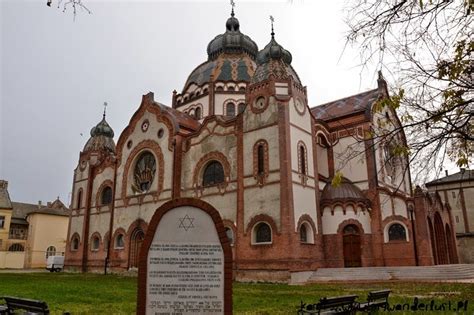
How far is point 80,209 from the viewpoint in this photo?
1399 inches

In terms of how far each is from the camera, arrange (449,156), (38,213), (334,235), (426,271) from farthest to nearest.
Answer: (38,213) → (334,235) → (426,271) → (449,156)

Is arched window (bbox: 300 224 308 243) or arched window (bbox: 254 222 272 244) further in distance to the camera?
arched window (bbox: 300 224 308 243)

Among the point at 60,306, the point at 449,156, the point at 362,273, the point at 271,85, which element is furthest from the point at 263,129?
the point at 449,156

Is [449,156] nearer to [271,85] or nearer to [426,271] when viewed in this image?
[426,271]

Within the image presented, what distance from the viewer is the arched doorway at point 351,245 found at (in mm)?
22812

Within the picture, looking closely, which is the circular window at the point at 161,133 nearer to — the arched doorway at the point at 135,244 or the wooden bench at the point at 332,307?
the arched doorway at the point at 135,244

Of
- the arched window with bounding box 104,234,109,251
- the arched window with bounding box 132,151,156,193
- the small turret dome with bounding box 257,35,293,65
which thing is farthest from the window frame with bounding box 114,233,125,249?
the small turret dome with bounding box 257,35,293,65

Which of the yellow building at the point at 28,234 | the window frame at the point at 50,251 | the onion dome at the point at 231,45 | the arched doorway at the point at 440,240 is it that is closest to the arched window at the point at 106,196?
the onion dome at the point at 231,45

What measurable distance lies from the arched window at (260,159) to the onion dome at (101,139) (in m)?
20.7

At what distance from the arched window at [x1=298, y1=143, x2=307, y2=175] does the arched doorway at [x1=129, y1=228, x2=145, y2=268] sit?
13283 mm

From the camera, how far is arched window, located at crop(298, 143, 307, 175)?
22455mm

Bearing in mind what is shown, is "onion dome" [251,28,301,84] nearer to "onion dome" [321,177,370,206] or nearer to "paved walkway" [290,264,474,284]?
"onion dome" [321,177,370,206]

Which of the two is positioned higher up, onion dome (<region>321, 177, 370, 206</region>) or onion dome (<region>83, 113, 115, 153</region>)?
onion dome (<region>83, 113, 115, 153</region>)

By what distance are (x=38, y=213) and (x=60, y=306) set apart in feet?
144
